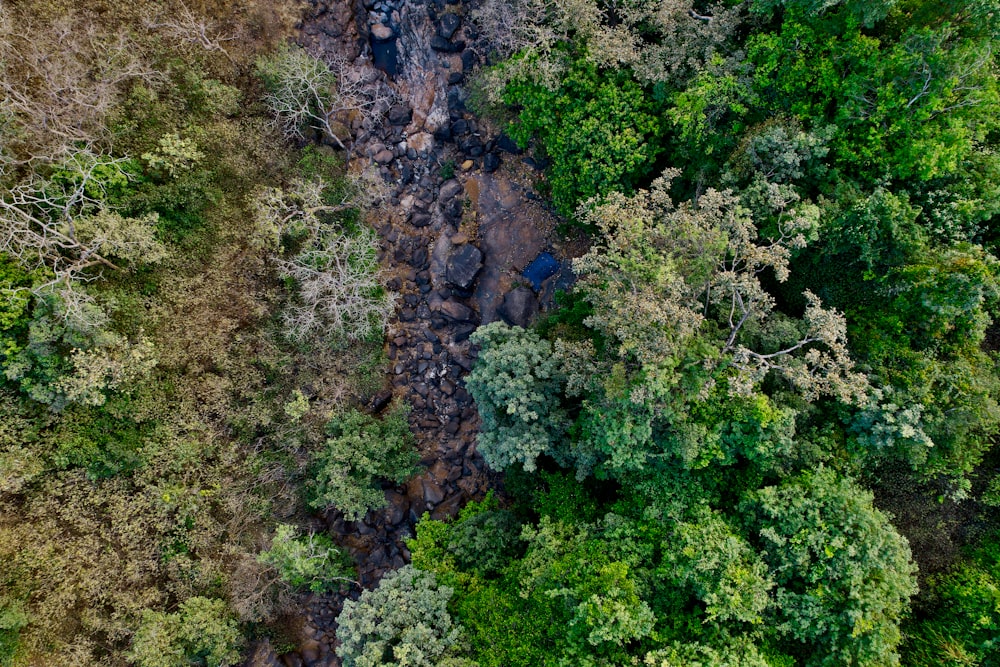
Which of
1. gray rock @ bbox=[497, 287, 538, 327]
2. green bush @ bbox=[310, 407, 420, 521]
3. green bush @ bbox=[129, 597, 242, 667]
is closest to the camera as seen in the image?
green bush @ bbox=[129, 597, 242, 667]

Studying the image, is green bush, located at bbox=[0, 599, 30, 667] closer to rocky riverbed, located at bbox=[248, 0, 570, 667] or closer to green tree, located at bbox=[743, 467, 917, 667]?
rocky riverbed, located at bbox=[248, 0, 570, 667]

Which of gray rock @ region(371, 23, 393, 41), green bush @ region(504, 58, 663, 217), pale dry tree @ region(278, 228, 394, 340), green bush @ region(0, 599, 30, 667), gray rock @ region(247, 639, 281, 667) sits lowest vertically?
green bush @ region(0, 599, 30, 667)

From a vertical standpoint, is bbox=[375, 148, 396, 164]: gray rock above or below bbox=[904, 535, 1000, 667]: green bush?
Answer: above

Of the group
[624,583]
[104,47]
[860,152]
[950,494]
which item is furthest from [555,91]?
[950,494]

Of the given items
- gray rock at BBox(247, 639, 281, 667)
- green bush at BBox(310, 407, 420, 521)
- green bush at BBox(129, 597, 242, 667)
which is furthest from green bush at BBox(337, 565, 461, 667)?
gray rock at BBox(247, 639, 281, 667)

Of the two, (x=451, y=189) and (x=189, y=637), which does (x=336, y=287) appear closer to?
(x=451, y=189)

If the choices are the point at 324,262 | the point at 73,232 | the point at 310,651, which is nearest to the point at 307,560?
the point at 310,651

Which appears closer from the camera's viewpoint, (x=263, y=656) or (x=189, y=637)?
(x=189, y=637)
